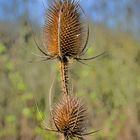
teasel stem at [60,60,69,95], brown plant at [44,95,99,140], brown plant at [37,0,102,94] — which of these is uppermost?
brown plant at [37,0,102,94]

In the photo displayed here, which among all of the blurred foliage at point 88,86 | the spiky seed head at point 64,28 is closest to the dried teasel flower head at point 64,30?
the spiky seed head at point 64,28

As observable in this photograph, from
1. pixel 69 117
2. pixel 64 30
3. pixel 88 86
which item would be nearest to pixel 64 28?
pixel 64 30

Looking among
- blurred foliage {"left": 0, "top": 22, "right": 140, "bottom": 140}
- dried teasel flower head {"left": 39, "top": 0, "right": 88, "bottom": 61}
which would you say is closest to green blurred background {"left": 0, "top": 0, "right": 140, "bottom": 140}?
blurred foliage {"left": 0, "top": 22, "right": 140, "bottom": 140}

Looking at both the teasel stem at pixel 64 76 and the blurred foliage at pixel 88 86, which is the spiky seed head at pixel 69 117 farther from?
the blurred foliage at pixel 88 86

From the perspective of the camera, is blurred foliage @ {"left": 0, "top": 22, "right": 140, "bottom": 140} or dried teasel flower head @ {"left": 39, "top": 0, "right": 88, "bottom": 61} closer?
dried teasel flower head @ {"left": 39, "top": 0, "right": 88, "bottom": 61}

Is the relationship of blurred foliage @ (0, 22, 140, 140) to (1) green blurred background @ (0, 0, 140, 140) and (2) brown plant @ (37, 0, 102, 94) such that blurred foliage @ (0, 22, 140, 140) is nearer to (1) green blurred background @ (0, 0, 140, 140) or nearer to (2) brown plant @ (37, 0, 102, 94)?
(1) green blurred background @ (0, 0, 140, 140)

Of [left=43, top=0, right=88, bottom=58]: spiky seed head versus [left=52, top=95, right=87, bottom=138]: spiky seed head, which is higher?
[left=43, top=0, right=88, bottom=58]: spiky seed head
